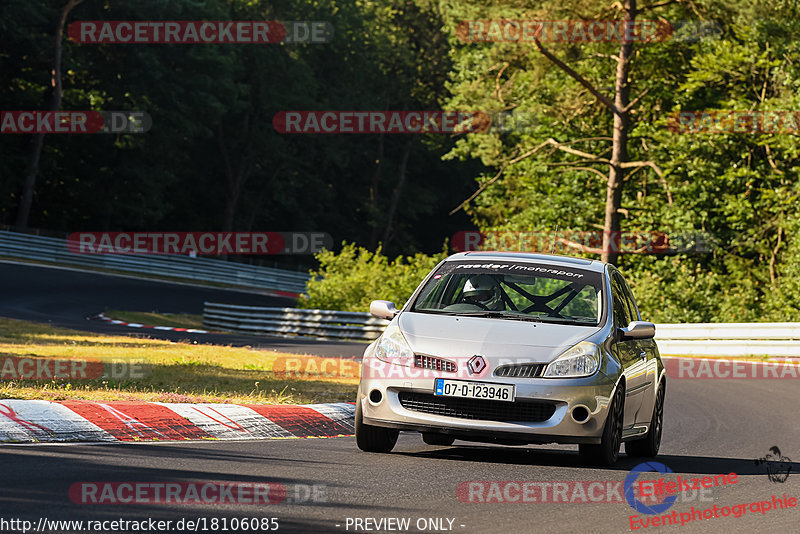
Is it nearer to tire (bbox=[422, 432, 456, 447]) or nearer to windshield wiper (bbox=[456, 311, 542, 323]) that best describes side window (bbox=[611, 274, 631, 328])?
windshield wiper (bbox=[456, 311, 542, 323])

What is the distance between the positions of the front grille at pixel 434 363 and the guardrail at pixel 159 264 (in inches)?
1754

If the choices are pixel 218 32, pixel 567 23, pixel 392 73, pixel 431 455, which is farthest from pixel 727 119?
pixel 392 73

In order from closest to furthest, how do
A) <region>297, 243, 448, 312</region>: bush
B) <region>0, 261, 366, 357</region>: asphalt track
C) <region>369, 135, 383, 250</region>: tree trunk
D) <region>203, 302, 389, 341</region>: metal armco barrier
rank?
<region>0, 261, 366, 357</region>: asphalt track < <region>203, 302, 389, 341</region>: metal armco barrier < <region>297, 243, 448, 312</region>: bush < <region>369, 135, 383, 250</region>: tree trunk

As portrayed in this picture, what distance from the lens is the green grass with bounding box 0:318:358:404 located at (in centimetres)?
1231

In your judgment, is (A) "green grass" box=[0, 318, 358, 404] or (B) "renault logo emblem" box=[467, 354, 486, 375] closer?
(B) "renault logo emblem" box=[467, 354, 486, 375]

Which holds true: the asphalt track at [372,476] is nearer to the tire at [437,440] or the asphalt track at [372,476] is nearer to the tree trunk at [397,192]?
the tire at [437,440]

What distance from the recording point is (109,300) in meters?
40.7

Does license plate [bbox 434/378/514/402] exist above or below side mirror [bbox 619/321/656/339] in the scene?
below

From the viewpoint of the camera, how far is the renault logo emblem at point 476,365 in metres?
8.95

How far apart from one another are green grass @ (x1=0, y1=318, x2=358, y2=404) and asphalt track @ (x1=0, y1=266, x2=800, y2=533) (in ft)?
8.34

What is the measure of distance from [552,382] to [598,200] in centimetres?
3265

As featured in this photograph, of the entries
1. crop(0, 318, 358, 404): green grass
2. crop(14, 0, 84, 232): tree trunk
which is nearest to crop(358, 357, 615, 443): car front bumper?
crop(0, 318, 358, 404): green grass

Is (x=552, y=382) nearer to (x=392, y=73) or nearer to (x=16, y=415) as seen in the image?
(x=16, y=415)

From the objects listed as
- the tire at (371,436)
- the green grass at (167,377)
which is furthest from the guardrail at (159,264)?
the tire at (371,436)
